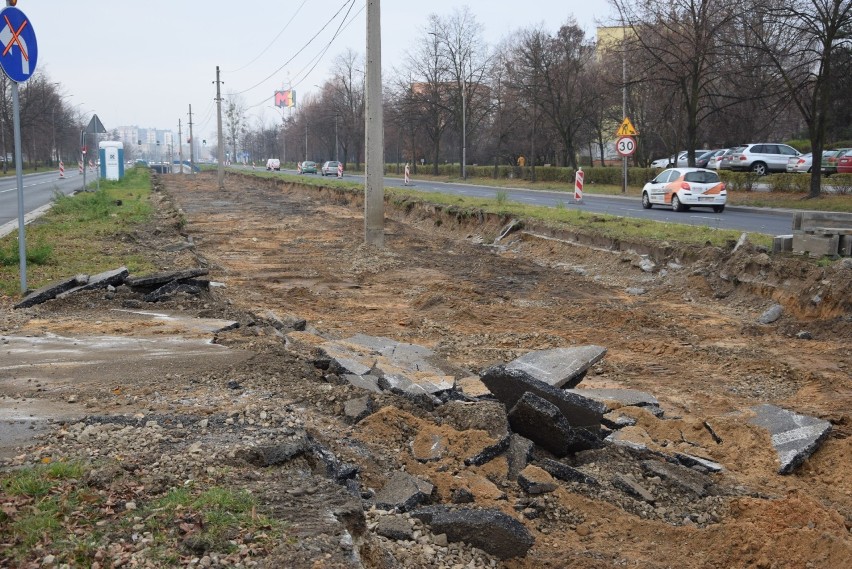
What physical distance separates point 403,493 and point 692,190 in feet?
81.5

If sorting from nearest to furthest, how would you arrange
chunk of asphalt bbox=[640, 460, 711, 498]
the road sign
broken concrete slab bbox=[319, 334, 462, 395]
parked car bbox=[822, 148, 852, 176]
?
chunk of asphalt bbox=[640, 460, 711, 498] < broken concrete slab bbox=[319, 334, 462, 395] < the road sign < parked car bbox=[822, 148, 852, 176]

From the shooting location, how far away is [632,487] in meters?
5.17

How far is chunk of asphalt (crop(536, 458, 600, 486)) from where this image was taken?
5.20 metres

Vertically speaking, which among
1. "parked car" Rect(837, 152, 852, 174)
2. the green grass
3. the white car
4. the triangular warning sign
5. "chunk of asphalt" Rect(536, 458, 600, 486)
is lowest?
"chunk of asphalt" Rect(536, 458, 600, 486)

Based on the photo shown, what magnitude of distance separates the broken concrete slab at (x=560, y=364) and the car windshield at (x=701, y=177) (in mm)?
21113

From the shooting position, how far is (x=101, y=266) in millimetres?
13289

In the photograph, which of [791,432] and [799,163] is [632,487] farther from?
[799,163]

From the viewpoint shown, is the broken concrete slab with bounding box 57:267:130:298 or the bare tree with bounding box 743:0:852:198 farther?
the bare tree with bounding box 743:0:852:198

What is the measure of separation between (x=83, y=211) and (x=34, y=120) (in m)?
61.2

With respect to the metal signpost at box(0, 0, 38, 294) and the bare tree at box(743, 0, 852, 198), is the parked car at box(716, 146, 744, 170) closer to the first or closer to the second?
the bare tree at box(743, 0, 852, 198)

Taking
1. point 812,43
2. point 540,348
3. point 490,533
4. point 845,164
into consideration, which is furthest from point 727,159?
point 490,533

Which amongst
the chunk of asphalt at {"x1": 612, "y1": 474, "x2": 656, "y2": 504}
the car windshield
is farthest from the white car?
the chunk of asphalt at {"x1": 612, "y1": 474, "x2": 656, "y2": 504}

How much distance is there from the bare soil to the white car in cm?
1037

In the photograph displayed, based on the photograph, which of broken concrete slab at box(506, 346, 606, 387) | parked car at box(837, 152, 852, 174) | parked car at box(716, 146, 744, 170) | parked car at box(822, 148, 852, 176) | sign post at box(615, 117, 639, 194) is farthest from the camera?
parked car at box(716, 146, 744, 170)
